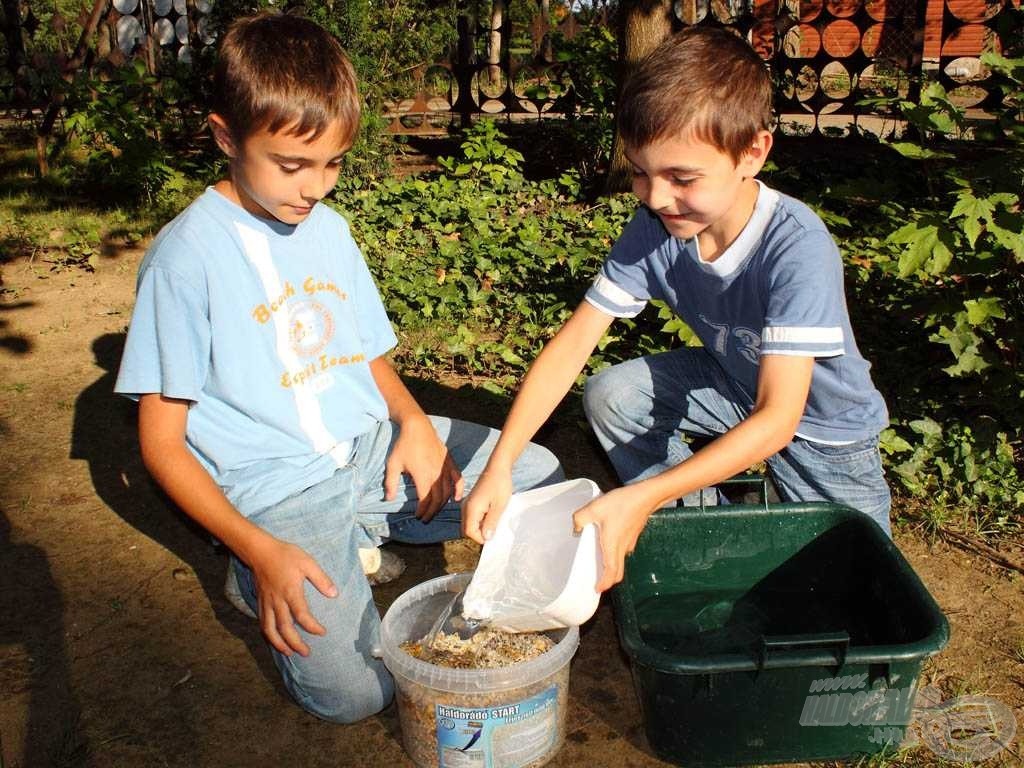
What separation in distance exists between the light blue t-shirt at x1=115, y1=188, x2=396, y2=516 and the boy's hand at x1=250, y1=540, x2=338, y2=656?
0.89 feet

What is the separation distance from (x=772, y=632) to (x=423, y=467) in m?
0.95

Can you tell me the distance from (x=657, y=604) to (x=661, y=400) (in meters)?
0.59

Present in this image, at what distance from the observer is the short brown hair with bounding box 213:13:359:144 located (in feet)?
6.97

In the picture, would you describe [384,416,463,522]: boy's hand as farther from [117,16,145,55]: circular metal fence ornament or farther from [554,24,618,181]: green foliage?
[117,16,145,55]: circular metal fence ornament

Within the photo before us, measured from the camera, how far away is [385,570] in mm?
2803

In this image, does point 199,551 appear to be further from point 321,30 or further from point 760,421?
point 760,421

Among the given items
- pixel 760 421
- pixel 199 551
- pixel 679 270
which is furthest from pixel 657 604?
pixel 199 551

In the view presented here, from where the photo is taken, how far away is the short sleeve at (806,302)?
2119 millimetres

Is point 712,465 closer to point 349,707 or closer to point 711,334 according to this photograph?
point 711,334

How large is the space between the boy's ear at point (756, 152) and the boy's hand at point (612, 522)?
0.80 m

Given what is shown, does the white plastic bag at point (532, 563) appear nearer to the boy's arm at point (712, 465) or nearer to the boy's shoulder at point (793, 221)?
the boy's arm at point (712, 465)

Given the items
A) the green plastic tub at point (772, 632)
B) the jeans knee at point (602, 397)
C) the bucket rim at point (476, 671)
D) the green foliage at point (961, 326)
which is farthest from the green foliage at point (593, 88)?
the bucket rim at point (476, 671)

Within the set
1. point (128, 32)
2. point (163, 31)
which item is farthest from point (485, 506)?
point (128, 32)

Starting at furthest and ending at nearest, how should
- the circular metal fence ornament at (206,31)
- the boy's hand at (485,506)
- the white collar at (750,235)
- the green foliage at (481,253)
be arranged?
the circular metal fence ornament at (206,31), the green foliage at (481,253), the white collar at (750,235), the boy's hand at (485,506)
